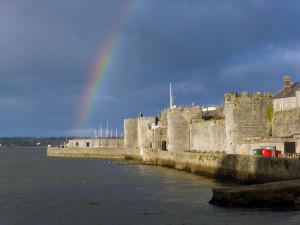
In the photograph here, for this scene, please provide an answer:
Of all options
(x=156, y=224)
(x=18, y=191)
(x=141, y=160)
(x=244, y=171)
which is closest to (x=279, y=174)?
(x=244, y=171)

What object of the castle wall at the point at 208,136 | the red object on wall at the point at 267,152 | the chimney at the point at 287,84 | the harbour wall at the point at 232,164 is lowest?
the harbour wall at the point at 232,164

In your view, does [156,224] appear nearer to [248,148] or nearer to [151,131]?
[248,148]

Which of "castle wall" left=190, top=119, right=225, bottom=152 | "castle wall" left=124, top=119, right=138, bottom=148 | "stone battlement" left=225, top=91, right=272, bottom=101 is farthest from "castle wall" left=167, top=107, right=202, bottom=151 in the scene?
"castle wall" left=124, top=119, right=138, bottom=148

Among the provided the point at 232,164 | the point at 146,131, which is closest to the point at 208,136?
the point at 232,164

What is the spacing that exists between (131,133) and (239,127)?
35959mm

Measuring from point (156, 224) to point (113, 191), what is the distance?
10440 millimetres

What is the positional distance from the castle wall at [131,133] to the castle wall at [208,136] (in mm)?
20498

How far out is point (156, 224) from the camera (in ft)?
51.2

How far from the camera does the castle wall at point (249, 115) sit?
29484mm

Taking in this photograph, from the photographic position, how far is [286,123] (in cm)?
2891

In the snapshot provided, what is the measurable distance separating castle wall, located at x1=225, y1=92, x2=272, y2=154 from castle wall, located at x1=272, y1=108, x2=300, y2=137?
601 millimetres

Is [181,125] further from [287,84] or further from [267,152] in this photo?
[267,152]

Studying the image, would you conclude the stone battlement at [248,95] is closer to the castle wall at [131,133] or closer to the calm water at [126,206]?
the calm water at [126,206]

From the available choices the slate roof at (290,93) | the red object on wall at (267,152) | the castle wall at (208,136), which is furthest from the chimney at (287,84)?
the red object on wall at (267,152)
